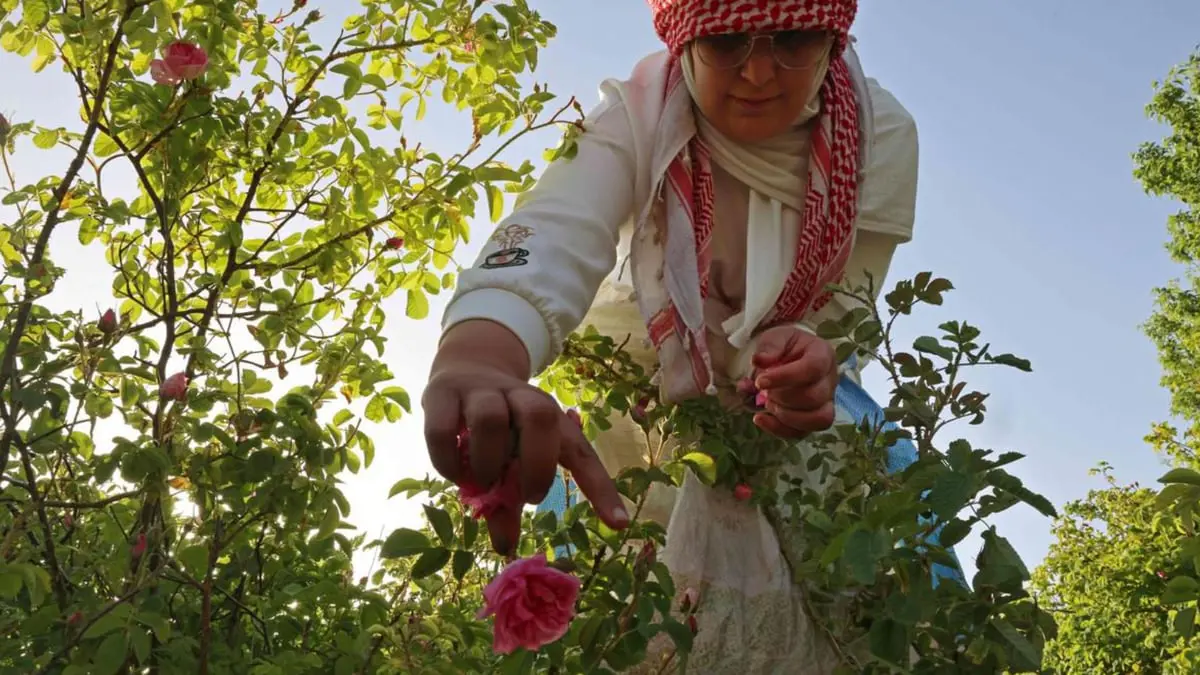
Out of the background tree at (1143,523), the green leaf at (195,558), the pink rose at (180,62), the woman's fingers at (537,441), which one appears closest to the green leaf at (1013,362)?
the woman's fingers at (537,441)

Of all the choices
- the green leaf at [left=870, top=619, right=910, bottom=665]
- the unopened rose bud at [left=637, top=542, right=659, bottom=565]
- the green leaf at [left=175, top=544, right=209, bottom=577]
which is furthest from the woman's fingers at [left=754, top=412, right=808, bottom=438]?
the green leaf at [left=175, top=544, right=209, bottom=577]

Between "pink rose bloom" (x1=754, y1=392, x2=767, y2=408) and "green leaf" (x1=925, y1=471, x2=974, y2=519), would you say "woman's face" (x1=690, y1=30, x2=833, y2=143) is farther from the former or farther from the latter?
"green leaf" (x1=925, y1=471, x2=974, y2=519)

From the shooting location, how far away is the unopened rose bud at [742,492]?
5.15 ft

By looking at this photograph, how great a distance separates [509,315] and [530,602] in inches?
12.8

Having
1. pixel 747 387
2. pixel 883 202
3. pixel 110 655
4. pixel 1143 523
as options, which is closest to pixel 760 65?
pixel 883 202

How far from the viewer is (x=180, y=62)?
1.72 metres

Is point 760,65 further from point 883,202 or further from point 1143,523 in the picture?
point 1143,523

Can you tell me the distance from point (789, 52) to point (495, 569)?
1120 millimetres

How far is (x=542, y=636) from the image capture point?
3.88ft

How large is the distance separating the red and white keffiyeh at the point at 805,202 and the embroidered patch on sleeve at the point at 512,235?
0.99ft

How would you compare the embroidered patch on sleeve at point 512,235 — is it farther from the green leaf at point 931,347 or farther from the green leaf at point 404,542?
the green leaf at point 931,347

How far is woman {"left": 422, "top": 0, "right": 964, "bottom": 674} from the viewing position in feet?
4.75

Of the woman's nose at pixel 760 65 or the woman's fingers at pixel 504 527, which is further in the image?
the woman's nose at pixel 760 65

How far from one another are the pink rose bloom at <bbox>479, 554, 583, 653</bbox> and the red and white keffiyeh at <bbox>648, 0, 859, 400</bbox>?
557mm
